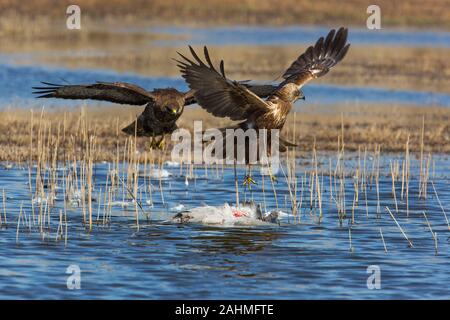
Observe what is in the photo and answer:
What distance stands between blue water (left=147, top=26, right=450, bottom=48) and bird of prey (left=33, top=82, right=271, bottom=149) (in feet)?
67.7

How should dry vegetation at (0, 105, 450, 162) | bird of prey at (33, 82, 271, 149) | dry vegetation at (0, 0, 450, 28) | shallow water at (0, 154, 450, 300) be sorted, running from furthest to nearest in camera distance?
dry vegetation at (0, 0, 450, 28) → dry vegetation at (0, 105, 450, 162) → bird of prey at (33, 82, 271, 149) → shallow water at (0, 154, 450, 300)

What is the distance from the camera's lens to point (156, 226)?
39.2 ft

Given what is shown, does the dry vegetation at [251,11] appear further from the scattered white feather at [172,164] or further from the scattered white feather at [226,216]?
the scattered white feather at [226,216]

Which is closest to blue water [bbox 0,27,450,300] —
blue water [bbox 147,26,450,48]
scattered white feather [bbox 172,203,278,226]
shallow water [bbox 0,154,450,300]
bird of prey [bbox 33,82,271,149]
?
shallow water [bbox 0,154,450,300]

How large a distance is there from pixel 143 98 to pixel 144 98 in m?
0.02

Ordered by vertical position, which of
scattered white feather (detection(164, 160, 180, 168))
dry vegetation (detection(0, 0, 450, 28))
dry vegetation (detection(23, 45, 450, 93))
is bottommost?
scattered white feather (detection(164, 160, 180, 168))

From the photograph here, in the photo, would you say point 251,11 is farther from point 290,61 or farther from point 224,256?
point 224,256

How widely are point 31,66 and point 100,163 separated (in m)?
11.4

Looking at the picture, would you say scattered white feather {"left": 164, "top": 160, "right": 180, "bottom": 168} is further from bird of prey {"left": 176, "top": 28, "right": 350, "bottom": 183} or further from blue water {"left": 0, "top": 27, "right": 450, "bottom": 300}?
bird of prey {"left": 176, "top": 28, "right": 350, "bottom": 183}

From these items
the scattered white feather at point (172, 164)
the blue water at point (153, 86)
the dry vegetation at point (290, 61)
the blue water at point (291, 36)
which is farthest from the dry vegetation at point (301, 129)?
the blue water at point (291, 36)

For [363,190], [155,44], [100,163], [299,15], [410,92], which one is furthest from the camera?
[299,15]

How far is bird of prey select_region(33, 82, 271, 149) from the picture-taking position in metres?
11.9

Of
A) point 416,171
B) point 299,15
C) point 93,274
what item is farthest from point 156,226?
point 299,15

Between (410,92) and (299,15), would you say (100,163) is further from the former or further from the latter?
(299,15)
